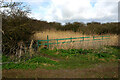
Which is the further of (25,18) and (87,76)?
(25,18)

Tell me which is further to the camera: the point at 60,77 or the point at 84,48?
the point at 84,48

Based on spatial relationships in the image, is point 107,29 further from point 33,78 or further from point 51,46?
point 33,78

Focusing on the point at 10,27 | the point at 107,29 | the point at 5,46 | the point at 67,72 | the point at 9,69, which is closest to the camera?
the point at 67,72

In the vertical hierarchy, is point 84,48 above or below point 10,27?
below

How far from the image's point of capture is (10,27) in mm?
6094

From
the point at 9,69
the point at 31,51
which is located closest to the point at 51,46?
the point at 31,51

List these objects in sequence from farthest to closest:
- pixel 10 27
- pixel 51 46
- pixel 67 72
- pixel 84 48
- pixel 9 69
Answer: pixel 51 46 → pixel 84 48 → pixel 10 27 → pixel 9 69 → pixel 67 72

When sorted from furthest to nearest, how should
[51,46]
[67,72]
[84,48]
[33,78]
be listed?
[51,46] < [84,48] < [67,72] < [33,78]

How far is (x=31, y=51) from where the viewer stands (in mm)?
6227

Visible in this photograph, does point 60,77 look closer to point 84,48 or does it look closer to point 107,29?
point 84,48

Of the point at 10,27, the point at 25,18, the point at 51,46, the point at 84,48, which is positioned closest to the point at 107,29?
the point at 84,48

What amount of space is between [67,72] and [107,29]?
1675 cm

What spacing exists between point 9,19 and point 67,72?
5133mm

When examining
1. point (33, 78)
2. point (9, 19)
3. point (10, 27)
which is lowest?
point (33, 78)
